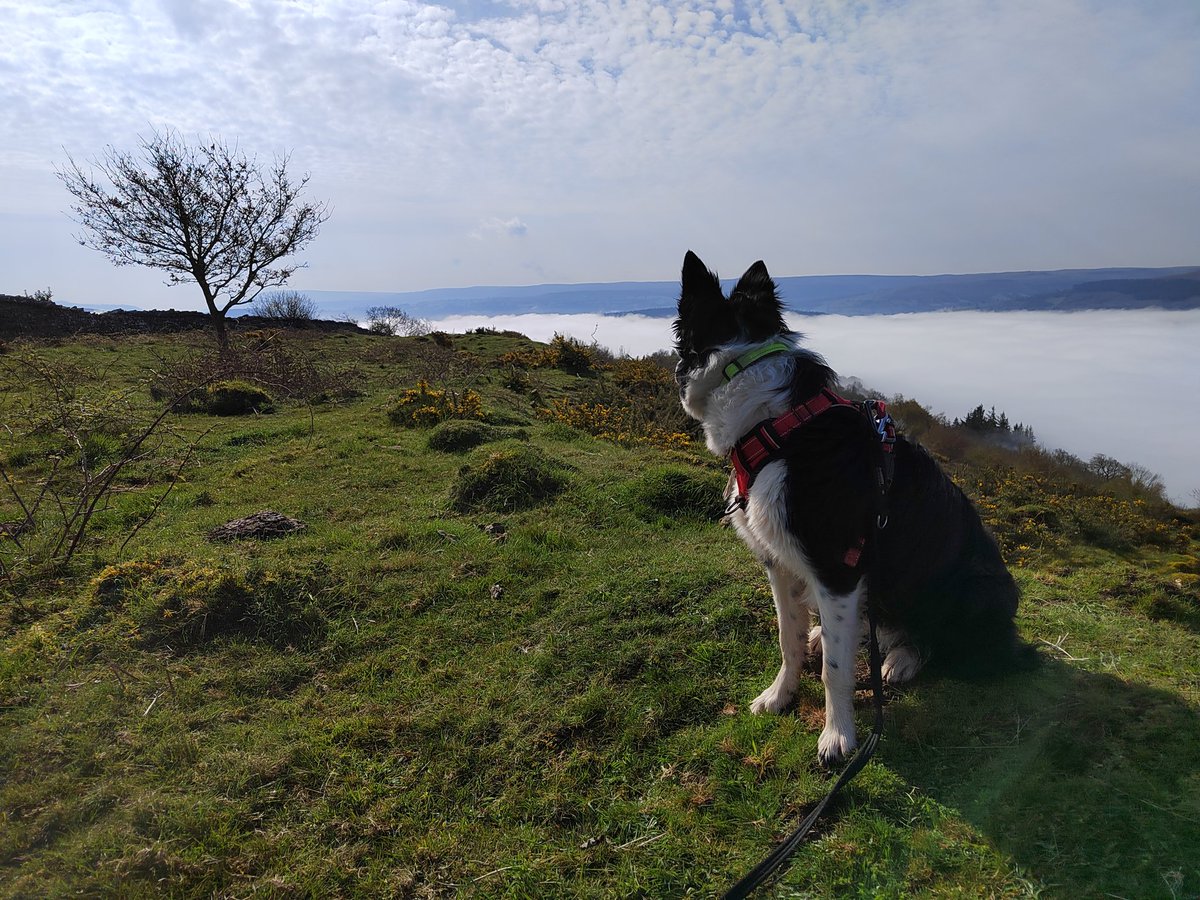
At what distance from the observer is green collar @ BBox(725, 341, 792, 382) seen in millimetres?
3314

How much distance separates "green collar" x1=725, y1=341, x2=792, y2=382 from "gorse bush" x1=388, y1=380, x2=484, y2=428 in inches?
334

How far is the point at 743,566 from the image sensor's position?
507 cm

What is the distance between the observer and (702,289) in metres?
3.43

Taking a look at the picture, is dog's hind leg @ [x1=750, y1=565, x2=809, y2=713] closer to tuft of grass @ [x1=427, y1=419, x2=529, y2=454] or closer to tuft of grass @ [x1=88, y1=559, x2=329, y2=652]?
tuft of grass @ [x1=88, y1=559, x2=329, y2=652]

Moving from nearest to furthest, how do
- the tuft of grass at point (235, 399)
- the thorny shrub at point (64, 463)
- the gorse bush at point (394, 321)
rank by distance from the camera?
the thorny shrub at point (64, 463), the tuft of grass at point (235, 399), the gorse bush at point (394, 321)

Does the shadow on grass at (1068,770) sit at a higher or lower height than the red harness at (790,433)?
lower

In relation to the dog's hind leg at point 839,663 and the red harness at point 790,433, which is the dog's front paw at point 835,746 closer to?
the dog's hind leg at point 839,663

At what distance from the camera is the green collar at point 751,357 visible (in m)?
3.31

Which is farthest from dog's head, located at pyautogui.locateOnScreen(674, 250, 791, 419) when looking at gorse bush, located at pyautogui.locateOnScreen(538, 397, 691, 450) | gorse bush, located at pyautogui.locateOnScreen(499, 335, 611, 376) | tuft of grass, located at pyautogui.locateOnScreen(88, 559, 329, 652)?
gorse bush, located at pyautogui.locateOnScreen(499, 335, 611, 376)

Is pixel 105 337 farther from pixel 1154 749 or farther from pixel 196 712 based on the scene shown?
pixel 1154 749

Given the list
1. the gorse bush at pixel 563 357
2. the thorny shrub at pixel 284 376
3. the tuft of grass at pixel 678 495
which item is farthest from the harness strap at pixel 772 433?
the gorse bush at pixel 563 357

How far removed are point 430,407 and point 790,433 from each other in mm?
9399

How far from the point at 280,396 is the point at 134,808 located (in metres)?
11.8

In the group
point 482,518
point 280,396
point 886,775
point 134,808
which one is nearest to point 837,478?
point 886,775
